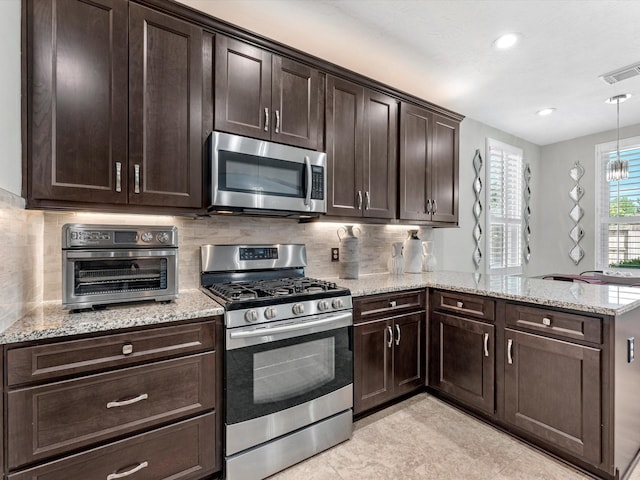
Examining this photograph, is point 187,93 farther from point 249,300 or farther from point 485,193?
point 485,193

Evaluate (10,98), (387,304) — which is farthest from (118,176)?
(387,304)

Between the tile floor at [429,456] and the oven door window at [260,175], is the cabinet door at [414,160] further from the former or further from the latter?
the tile floor at [429,456]

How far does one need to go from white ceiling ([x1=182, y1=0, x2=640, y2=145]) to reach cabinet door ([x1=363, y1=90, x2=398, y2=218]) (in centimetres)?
37

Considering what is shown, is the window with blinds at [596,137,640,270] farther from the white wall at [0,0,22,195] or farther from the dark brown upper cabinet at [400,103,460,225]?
the white wall at [0,0,22,195]

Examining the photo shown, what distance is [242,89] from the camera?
2.03 m

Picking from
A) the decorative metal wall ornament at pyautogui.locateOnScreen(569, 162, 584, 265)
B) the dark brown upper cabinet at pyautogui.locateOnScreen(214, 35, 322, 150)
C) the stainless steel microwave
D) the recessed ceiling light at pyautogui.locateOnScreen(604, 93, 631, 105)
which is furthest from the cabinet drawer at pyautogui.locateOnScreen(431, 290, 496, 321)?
the decorative metal wall ornament at pyautogui.locateOnScreen(569, 162, 584, 265)

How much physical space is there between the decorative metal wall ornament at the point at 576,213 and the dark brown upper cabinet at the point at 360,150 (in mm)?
3386

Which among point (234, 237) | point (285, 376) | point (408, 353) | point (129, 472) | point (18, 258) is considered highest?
point (234, 237)

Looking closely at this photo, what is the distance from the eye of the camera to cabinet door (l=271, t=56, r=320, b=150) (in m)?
2.16

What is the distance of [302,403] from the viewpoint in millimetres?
1890

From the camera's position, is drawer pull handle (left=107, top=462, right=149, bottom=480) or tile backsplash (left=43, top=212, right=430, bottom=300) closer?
drawer pull handle (left=107, top=462, right=149, bottom=480)

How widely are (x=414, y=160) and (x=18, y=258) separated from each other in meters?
2.80

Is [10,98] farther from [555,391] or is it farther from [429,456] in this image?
[555,391]

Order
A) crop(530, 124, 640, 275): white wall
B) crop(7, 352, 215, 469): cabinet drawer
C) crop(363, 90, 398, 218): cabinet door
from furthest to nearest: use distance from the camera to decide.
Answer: crop(530, 124, 640, 275): white wall, crop(363, 90, 398, 218): cabinet door, crop(7, 352, 215, 469): cabinet drawer
